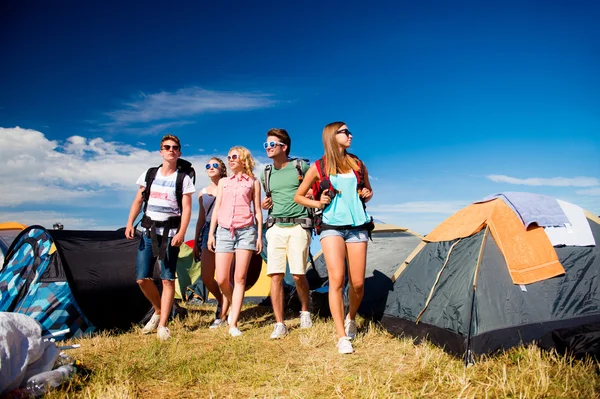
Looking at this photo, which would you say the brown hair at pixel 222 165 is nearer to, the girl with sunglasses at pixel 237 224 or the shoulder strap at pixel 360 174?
the girl with sunglasses at pixel 237 224

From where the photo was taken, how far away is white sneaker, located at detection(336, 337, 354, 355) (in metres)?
4.54

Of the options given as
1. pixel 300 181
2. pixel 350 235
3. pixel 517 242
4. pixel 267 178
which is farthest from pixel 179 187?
pixel 517 242

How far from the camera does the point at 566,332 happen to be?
421 cm

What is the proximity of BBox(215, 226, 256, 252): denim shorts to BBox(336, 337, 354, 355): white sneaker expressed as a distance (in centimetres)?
165

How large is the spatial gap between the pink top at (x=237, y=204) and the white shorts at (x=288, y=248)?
1.29 ft

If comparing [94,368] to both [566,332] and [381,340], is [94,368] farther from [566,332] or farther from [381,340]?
[566,332]

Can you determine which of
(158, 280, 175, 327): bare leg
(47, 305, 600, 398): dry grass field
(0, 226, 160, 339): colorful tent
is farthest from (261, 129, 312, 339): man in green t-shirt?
(0, 226, 160, 339): colorful tent

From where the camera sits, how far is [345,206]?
4715 millimetres

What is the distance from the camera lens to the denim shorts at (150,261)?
217 inches

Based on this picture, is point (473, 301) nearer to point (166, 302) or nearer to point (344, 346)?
point (344, 346)

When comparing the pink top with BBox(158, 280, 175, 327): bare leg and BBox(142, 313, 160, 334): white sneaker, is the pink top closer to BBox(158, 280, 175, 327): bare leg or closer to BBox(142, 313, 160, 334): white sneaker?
BBox(158, 280, 175, 327): bare leg

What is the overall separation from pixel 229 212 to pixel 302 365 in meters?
2.15

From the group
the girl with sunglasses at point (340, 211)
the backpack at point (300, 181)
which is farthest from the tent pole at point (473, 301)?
the backpack at point (300, 181)

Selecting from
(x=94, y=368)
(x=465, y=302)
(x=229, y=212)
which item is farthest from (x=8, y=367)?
(x=465, y=302)
